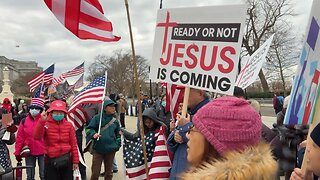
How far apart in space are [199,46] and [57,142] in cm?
352

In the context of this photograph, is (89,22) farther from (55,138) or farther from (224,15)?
(55,138)

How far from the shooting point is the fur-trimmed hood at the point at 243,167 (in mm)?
1687

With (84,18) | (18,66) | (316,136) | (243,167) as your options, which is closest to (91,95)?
(84,18)

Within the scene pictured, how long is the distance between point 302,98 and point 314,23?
1.47 ft

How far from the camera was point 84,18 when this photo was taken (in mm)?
4422

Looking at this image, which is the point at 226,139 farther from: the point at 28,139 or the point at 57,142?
the point at 28,139

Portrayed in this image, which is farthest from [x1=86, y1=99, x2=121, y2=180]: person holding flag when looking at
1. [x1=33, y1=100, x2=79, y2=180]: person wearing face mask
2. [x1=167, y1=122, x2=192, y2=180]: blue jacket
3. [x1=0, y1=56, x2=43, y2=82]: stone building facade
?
Answer: [x1=0, y1=56, x2=43, y2=82]: stone building facade

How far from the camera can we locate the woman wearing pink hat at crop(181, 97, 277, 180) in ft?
5.96

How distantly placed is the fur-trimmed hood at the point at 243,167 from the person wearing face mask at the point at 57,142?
4494 mm

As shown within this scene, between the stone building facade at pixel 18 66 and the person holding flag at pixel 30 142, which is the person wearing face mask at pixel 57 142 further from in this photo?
the stone building facade at pixel 18 66

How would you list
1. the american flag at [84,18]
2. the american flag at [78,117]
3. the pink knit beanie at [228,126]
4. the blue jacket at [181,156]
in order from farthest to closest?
1. the american flag at [78,117]
2. the american flag at [84,18]
3. the blue jacket at [181,156]
4. the pink knit beanie at [228,126]

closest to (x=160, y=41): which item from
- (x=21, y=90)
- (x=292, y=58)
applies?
(x=292, y=58)

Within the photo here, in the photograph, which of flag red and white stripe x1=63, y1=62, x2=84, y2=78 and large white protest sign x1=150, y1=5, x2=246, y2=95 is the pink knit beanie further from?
flag red and white stripe x1=63, y1=62, x2=84, y2=78

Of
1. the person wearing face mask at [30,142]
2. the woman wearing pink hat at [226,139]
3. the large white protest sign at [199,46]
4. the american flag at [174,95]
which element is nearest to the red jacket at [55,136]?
the person wearing face mask at [30,142]
